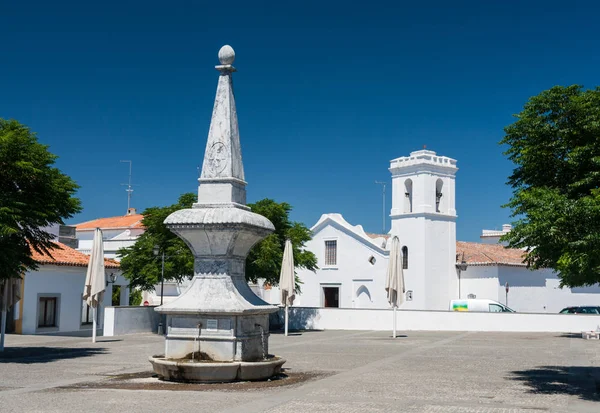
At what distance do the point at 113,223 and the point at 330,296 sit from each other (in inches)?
1015

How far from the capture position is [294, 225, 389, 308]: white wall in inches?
2069

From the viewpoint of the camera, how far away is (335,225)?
5534cm

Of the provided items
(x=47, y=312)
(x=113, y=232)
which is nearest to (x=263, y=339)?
(x=47, y=312)

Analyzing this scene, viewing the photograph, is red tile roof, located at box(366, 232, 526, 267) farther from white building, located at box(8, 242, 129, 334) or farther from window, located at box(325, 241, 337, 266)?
white building, located at box(8, 242, 129, 334)

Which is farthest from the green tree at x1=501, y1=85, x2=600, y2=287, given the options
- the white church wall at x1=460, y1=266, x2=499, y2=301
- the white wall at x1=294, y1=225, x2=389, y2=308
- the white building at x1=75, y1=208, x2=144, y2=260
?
the white building at x1=75, y1=208, x2=144, y2=260

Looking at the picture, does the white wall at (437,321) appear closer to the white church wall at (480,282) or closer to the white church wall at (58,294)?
the white church wall at (58,294)

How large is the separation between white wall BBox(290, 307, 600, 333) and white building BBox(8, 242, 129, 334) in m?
9.74

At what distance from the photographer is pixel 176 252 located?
97.2ft

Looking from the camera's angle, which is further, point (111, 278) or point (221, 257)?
point (111, 278)

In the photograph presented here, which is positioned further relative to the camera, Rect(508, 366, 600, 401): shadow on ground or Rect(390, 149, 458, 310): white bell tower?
Rect(390, 149, 458, 310): white bell tower

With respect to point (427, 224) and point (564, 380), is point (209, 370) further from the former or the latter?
point (427, 224)

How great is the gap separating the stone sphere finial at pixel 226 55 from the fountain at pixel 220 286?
19 mm

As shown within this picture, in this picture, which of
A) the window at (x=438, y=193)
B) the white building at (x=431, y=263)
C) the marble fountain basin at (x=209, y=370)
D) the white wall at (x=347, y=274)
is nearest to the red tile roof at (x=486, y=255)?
the white building at (x=431, y=263)

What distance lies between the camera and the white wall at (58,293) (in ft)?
93.8
